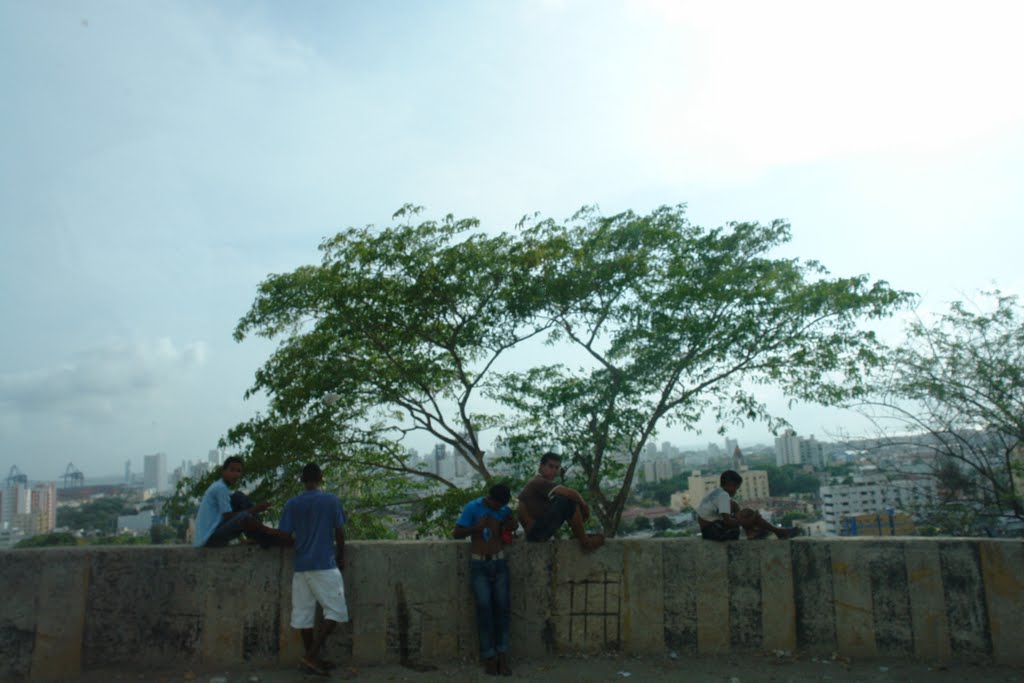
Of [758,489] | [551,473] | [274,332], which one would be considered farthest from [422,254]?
[758,489]

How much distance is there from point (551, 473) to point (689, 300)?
772cm

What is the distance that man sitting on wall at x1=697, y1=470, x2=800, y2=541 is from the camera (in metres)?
6.16

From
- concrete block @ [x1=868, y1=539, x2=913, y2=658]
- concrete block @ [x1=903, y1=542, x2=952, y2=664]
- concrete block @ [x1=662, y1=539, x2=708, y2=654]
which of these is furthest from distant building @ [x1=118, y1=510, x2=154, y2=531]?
concrete block @ [x1=903, y1=542, x2=952, y2=664]

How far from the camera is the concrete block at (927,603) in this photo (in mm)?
5754

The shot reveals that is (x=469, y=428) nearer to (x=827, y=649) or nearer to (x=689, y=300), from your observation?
(x=689, y=300)

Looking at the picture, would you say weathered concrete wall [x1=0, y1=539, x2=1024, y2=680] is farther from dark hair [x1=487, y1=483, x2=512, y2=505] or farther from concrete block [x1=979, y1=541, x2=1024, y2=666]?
dark hair [x1=487, y1=483, x2=512, y2=505]

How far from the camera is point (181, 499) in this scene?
1373 cm

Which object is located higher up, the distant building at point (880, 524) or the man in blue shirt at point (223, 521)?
the man in blue shirt at point (223, 521)

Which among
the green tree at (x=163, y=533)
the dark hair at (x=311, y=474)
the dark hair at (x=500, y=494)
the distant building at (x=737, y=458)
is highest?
the distant building at (x=737, y=458)

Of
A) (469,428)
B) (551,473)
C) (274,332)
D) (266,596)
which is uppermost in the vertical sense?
(274,332)

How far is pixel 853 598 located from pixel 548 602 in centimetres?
242

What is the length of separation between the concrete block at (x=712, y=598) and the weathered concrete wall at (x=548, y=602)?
0.03 ft

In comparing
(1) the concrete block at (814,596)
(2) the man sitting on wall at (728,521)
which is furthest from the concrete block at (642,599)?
(1) the concrete block at (814,596)

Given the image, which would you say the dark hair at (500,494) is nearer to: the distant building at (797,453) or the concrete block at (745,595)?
the concrete block at (745,595)
